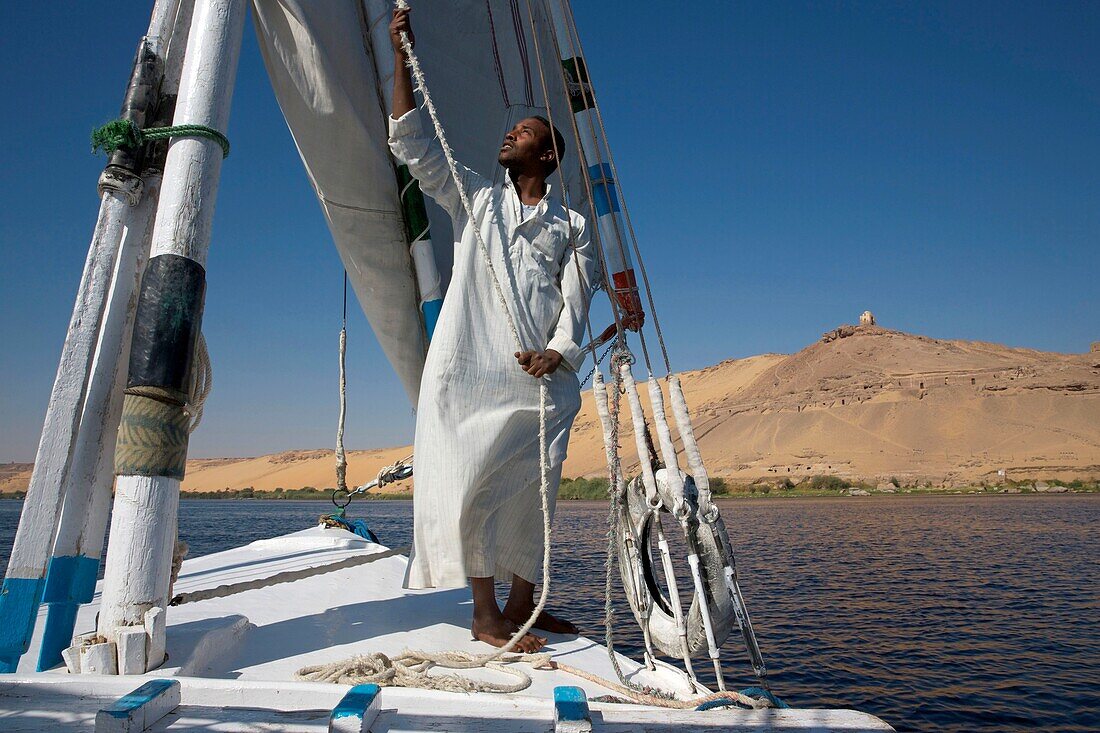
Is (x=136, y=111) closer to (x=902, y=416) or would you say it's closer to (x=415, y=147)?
(x=415, y=147)

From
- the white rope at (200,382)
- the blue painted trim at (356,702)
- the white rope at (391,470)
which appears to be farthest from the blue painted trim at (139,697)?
the white rope at (391,470)

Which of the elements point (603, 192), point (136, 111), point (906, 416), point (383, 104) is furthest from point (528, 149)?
point (906, 416)

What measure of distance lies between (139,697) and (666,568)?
1.18 metres

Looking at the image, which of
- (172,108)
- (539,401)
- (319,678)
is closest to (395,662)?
(319,678)

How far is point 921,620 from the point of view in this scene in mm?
5340

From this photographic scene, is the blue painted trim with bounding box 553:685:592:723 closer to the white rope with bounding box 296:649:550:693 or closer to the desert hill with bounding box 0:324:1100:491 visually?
the white rope with bounding box 296:649:550:693

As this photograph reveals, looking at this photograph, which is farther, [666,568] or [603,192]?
[603,192]

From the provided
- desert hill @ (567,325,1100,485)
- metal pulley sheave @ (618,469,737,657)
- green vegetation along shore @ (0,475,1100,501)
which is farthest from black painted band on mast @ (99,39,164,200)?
desert hill @ (567,325,1100,485)

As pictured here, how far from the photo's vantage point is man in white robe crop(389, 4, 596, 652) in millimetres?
2340

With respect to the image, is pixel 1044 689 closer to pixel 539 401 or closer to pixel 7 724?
pixel 539 401

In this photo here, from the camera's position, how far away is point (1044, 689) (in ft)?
12.3

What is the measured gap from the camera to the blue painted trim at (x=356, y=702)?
46.5 inches

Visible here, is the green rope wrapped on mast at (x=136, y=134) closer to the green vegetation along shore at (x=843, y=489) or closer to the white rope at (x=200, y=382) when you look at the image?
the white rope at (x=200, y=382)

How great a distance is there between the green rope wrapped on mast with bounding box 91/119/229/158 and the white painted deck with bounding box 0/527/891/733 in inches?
54.1
